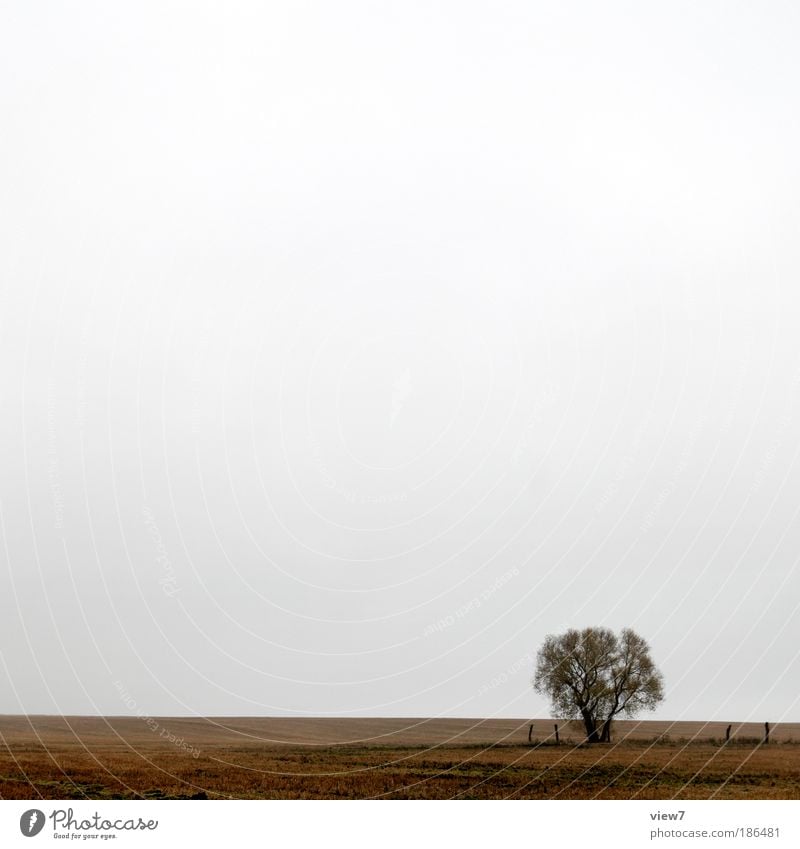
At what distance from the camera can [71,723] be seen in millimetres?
38000

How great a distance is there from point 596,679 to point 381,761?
421 inches

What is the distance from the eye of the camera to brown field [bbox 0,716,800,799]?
20.8 metres
